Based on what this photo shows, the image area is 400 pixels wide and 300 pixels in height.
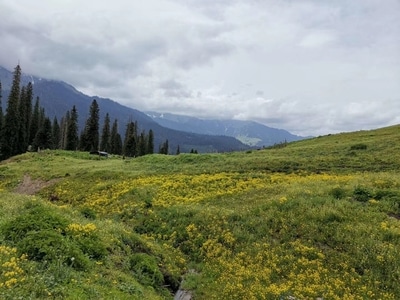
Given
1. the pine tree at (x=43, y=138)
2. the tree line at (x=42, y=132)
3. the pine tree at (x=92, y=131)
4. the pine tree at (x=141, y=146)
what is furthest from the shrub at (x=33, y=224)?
the pine tree at (x=141, y=146)

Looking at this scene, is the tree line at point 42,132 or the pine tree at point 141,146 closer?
the tree line at point 42,132

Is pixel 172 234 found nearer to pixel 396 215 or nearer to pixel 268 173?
pixel 396 215

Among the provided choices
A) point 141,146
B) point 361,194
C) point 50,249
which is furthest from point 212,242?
point 141,146

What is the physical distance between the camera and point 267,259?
48.5 ft

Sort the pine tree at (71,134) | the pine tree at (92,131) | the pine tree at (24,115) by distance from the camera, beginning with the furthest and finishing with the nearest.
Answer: the pine tree at (71,134)
the pine tree at (92,131)
the pine tree at (24,115)

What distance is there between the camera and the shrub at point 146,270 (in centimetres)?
1238

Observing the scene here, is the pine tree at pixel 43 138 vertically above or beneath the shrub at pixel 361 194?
above

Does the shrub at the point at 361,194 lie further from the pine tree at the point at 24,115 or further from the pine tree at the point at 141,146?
the pine tree at the point at 141,146

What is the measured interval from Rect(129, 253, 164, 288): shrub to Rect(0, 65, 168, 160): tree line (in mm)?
73743

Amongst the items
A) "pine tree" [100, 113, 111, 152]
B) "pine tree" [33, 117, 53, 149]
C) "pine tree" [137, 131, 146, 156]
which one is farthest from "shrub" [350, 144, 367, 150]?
"pine tree" [100, 113, 111, 152]

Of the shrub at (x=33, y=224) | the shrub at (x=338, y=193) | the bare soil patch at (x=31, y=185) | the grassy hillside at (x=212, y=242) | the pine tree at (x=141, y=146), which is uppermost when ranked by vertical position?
the pine tree at (x=141, y=146)

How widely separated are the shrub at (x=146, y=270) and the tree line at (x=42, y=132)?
73743 mm

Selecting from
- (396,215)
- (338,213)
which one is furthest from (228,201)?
(396,215)

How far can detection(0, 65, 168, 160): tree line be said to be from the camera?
7688cm
